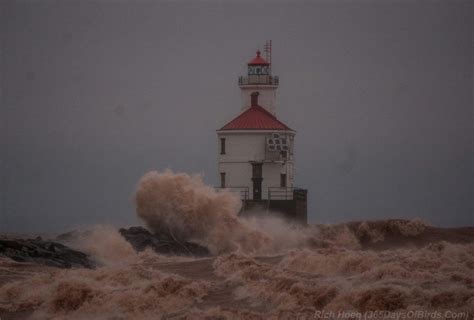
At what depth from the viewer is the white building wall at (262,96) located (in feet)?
150

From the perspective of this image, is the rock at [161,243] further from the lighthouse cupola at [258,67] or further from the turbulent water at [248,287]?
the lighthouse cupola at [258,67]

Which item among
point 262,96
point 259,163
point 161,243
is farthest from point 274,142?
point 161,243

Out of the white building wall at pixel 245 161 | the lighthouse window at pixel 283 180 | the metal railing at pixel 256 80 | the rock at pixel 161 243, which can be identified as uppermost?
the metal railing at pixel 256 80

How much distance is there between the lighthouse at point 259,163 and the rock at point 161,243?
10.8 feet

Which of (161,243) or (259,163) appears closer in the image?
(161,243)

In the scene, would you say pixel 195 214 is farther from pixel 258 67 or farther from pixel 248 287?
pixel 248 287

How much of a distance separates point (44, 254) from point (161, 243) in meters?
9.20

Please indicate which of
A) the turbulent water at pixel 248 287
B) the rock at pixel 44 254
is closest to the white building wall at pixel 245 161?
the turbulent water at pixel 248 287

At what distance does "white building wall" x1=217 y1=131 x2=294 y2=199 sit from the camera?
4419cm

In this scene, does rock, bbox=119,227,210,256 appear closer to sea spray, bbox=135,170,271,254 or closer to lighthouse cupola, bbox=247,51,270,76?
sea spray, bbox=135,170,271,254

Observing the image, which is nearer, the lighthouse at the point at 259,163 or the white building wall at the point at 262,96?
the lighthouse at the point at 259,163

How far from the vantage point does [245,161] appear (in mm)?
44281

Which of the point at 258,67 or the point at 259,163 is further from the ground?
the point at 258,67

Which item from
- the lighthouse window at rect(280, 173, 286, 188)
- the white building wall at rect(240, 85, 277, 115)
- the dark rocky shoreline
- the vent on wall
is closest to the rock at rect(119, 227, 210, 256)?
the dark rocky shoreline
